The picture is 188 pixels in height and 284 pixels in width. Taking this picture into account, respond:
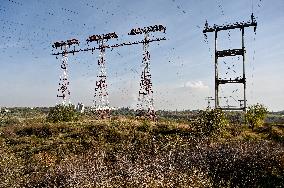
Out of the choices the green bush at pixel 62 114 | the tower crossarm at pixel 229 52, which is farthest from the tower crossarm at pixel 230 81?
the green bush at pixel 62 114

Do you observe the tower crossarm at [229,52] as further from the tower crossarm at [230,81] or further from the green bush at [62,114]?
the green bush at [62,114]

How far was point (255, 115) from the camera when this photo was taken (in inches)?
1537

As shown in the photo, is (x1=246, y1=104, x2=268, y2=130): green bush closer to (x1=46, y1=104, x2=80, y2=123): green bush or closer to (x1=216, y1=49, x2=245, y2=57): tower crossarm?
(x1=216, y1=49, x2=245, y2=57): tower crossarm

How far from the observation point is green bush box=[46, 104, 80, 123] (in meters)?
39.9

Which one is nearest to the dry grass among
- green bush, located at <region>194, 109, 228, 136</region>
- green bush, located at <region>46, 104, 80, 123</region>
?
green bush, located at <region>194, 109, 228, 136</region>

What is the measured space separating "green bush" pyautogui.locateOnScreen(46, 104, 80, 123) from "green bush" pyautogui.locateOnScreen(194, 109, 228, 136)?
53.1ft

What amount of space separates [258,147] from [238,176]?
2.75 meters

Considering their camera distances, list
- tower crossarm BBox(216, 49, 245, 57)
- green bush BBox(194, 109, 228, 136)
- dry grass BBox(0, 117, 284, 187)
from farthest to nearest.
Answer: tower crossarm BBox(216, 49, 245, 57)
green bush BBox(194, 109, 228, 136)
dry grass BBox(0, 117, 284, 187)

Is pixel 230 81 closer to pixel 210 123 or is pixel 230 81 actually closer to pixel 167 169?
pixel 210 123

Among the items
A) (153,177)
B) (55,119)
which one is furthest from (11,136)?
(153,177)

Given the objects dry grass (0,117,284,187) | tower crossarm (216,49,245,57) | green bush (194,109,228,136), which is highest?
tower crossarm (216,49,245,57)

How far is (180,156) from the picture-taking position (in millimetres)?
12805

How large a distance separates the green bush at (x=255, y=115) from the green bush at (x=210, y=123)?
10441 millimetres

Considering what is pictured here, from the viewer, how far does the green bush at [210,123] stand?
27547mm
